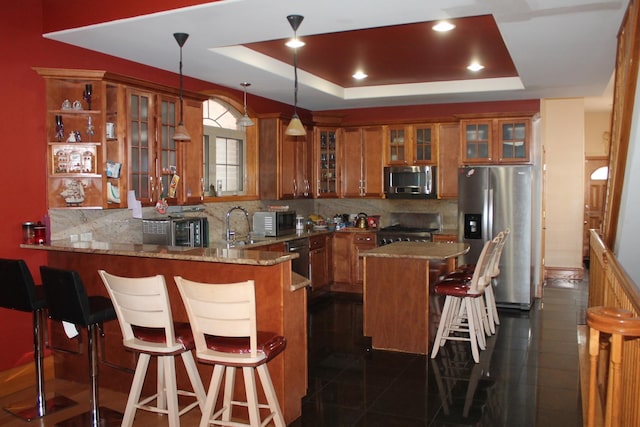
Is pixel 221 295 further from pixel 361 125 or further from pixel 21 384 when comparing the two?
pixel 361 125

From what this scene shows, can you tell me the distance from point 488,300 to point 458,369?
145 cm

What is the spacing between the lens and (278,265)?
11.4 feet

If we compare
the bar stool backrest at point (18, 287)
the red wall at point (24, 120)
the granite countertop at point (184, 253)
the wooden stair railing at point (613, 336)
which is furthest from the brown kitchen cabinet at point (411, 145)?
the wooden stair railing at point (613, 336)

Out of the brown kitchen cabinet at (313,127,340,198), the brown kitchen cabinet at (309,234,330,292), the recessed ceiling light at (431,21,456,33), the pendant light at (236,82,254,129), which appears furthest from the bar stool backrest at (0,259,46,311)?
the brown kitchen cabinet at (313,127,340,198)

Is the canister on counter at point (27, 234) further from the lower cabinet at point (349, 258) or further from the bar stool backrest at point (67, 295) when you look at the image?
the lower cabinet at point (349, 258)

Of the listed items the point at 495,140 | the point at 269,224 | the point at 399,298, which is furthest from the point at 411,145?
the point at 399,298

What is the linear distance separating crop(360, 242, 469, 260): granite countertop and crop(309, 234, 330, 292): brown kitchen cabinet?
1.75 m

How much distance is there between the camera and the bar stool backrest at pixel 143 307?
3.13 m

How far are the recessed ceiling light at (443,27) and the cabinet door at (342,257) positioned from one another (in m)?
3.65

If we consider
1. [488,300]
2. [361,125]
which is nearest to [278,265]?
[488,300]

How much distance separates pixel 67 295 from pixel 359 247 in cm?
484

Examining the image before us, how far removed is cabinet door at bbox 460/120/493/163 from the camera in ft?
23.3

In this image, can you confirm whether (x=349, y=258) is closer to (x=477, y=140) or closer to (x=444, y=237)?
(x=444, y=237)

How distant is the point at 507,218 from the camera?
22.4 ft
